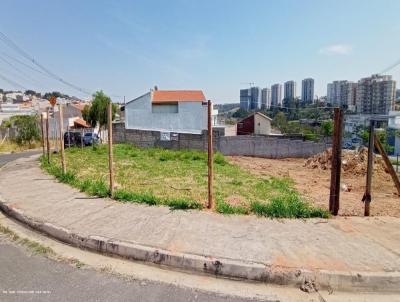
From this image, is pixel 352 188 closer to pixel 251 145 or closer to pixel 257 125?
pixel 251 145

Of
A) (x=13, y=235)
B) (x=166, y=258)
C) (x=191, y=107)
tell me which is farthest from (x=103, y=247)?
(x=191, y=107)

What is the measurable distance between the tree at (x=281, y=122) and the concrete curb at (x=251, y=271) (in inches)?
1419

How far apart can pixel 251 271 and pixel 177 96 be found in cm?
3541

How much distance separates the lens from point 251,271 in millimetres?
3809

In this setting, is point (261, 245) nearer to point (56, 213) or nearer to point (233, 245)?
point (233, 245)

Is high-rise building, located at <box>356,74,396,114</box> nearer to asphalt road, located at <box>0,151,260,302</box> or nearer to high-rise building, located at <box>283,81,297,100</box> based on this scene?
asphalt road, located at <box>0,151,260,302</box>

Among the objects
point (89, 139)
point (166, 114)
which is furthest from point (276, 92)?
point (89, 139)

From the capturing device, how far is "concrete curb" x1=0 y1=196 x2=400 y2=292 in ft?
11.9

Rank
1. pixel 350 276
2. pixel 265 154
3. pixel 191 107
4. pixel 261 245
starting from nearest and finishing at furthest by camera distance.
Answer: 1. pixel 350 276
2. pixel 261 245
3. pixel 265 154
4. pixel 191 107

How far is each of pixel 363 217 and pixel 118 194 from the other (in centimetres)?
536

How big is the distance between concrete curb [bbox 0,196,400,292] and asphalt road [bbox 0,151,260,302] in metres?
0.46

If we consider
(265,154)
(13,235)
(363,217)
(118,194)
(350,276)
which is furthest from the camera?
(265,154)

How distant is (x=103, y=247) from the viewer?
4594 millimetres

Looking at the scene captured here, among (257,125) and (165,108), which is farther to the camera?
(257,125)
